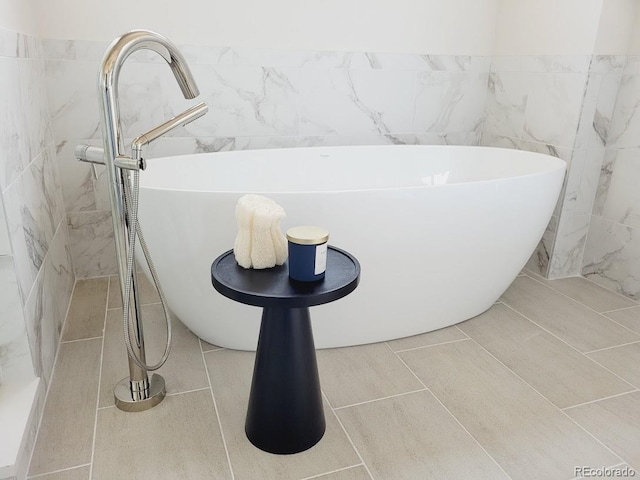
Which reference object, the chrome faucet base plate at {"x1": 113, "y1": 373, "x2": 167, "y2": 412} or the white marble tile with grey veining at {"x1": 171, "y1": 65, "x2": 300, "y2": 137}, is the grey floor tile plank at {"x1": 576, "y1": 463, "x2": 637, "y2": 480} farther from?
the white marble tile with grey veining at {"x1": 171, "y1": 65, "x2": 300, "y2": 137}

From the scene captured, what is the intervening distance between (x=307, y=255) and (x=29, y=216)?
1.01 metres

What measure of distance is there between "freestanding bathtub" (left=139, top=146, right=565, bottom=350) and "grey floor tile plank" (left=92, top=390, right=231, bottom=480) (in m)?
0.34

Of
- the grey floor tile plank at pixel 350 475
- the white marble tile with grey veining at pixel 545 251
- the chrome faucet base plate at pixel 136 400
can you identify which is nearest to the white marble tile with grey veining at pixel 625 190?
the white marble tile with grey veining at pixel 545 251

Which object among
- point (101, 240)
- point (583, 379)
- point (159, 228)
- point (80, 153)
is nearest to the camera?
point (80, 153)

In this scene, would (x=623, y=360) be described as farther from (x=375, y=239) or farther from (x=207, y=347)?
(x=207, y=347)

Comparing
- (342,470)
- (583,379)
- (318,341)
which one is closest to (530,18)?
(583,379)

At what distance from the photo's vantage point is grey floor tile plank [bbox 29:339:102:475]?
1.36m

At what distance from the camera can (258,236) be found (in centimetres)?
127

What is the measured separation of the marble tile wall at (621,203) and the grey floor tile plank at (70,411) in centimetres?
234

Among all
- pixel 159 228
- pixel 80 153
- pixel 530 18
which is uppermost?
pixel 530 18

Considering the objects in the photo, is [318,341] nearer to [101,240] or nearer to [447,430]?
[447,430]

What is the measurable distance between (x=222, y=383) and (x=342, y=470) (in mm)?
530

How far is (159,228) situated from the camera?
1603 millimetres

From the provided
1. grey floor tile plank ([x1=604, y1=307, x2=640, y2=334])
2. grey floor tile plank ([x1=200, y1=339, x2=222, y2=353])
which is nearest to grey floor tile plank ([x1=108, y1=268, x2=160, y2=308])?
grey floor tile plank ([x1=200, y1=339, x2=222, y2=353])
